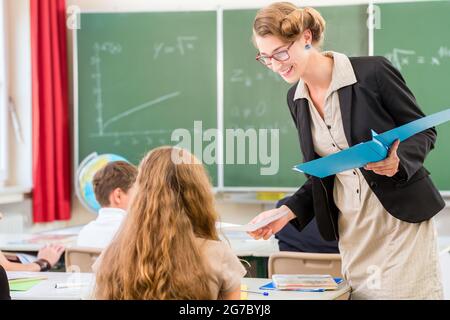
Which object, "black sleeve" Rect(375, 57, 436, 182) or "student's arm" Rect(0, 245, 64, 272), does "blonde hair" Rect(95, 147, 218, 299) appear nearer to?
"black sleeve" Rect(375, 57, 436, 182)

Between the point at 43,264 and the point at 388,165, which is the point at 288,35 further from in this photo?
the point at 43,264

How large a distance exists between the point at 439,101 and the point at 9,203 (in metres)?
2.51

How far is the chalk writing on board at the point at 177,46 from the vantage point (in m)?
4.00

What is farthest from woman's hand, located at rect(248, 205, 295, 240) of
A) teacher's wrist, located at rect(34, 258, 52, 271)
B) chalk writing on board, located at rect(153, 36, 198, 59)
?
chalk writing on board, located at rect(153, 36, 198, 59)

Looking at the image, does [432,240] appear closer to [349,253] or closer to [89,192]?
[349,253]

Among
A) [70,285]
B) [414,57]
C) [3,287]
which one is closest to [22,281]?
[70,285]

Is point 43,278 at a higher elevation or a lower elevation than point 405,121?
lower

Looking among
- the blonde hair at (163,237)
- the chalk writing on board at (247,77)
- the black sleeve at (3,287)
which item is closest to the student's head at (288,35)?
the blonde hair at (163,237)

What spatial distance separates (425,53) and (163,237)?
278 centimetres

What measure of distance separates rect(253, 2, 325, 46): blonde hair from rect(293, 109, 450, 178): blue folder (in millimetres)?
394

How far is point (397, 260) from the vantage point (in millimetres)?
1547

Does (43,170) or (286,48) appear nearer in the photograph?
(286,48)

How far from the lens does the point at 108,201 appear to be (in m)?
2.63
